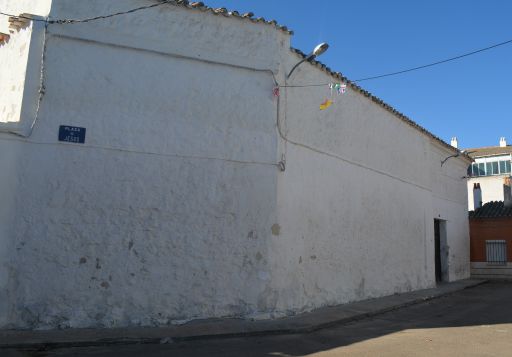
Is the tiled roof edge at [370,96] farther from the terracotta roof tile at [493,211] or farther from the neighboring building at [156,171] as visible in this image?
the terracotta roof tile at [493,211]

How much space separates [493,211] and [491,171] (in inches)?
470

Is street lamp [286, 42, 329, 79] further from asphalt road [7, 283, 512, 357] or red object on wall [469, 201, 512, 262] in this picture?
red object on wall [469, 201, 512, 262]

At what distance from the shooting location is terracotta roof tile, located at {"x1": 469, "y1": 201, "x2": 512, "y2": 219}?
2389 cm

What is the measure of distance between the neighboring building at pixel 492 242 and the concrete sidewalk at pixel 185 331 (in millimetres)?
15103

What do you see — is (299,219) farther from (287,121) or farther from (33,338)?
(33,338)

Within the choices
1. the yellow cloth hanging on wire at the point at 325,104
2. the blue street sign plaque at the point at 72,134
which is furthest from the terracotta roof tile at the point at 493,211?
the blue street sign plaque at the point at 72,134

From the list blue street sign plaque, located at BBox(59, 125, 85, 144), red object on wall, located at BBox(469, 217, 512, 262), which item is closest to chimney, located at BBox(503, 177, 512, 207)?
red object on wall, located at BBox(469, 217, 512, 262)

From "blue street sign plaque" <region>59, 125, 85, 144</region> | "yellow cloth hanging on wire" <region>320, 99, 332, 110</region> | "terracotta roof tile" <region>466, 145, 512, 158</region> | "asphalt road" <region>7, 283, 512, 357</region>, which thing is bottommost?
"asphalt road" <region>7, 283, 512, 357</region>

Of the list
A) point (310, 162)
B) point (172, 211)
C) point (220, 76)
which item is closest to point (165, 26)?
point (220, 76)

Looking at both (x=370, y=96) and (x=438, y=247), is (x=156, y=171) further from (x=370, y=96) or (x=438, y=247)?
(x=438, y=247)

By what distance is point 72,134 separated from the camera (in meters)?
8.41

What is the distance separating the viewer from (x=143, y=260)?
8.66m

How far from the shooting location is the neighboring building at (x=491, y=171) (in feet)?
112

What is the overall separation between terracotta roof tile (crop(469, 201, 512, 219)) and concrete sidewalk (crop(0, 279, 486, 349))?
15844mm
